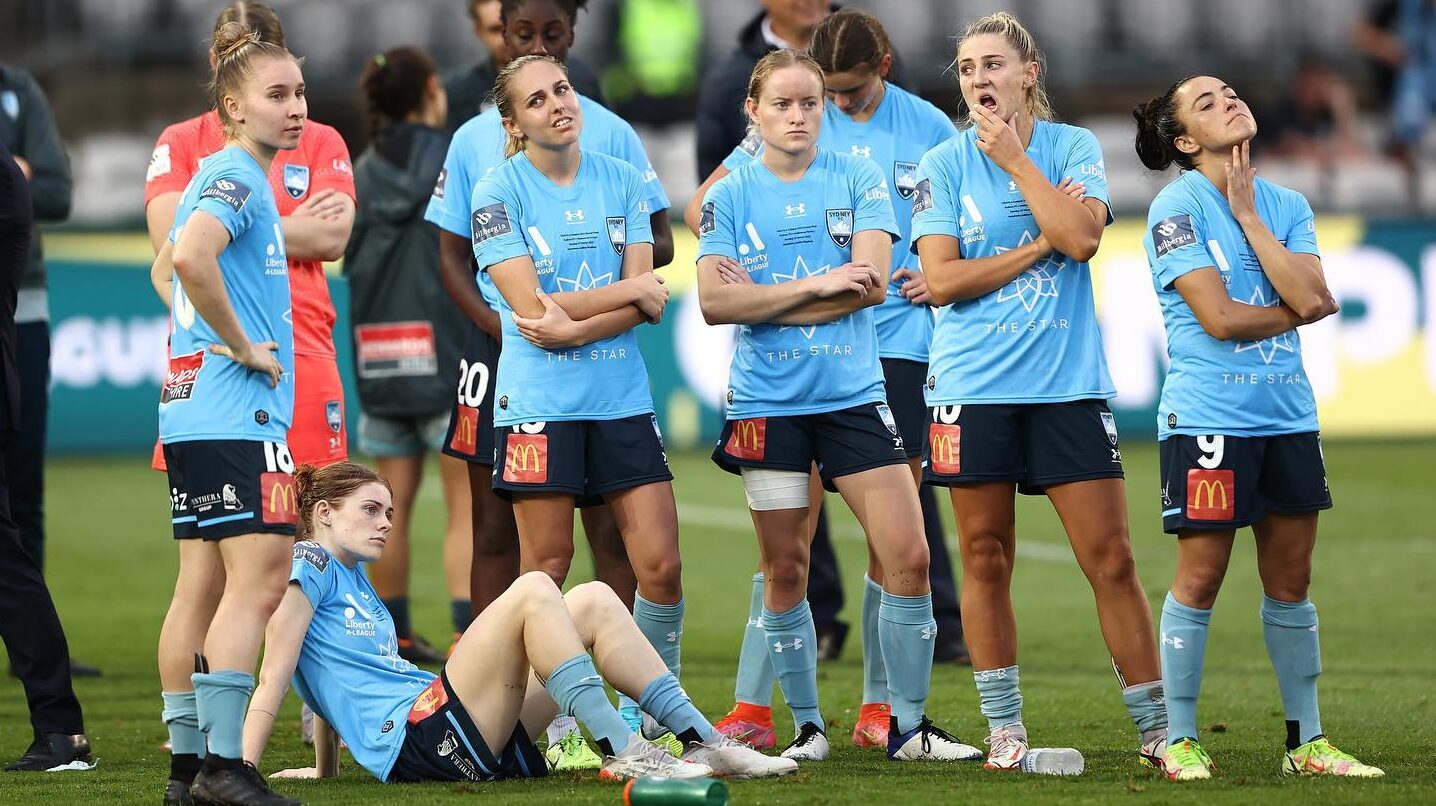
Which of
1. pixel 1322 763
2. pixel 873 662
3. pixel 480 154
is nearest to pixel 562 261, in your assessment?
pixel 480 154

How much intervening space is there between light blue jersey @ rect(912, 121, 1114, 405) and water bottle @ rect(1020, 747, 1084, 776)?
0.99 m

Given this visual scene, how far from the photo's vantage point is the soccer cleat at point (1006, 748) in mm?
5562

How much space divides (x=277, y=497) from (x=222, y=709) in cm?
58

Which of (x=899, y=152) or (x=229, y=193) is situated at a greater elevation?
(x=899, y=152)

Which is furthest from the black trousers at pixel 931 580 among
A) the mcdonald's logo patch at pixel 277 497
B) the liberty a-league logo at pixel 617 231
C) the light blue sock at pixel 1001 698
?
the mcdonald's logo patch at pixel 277 497

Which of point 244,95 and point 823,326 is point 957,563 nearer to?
point 823,326

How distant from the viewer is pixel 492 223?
5832mm

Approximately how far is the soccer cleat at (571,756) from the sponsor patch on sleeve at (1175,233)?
7.19 ft

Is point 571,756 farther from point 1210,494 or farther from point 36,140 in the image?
point 36,140

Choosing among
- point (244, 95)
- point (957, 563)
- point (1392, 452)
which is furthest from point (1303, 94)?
point (244, 95)

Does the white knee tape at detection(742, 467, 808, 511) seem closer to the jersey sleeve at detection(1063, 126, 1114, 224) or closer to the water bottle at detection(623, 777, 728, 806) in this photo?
the jersey sleeve at detection(1063, 126, 1114, 224)

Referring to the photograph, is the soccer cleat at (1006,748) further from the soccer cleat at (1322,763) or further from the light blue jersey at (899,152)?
the light blue jersey at (899,152)

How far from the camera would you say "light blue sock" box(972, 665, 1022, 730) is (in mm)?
5668

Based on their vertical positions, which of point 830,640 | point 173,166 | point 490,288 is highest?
point 173,166
